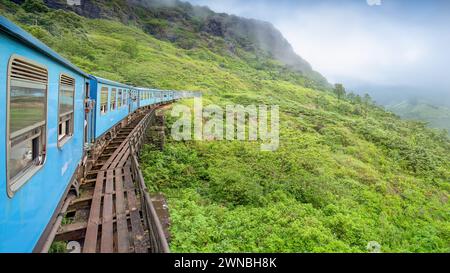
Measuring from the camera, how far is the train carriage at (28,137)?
2336 millimetres

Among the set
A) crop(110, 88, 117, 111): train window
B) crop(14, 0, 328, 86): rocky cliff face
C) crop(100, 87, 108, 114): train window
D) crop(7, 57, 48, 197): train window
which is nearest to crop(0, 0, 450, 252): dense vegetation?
crop(110, 88, 117, 111): train window

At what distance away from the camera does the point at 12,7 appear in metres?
58.7

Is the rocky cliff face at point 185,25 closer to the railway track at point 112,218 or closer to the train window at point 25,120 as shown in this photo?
the railway track at point 112,218

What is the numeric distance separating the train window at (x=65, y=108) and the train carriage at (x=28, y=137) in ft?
0.06

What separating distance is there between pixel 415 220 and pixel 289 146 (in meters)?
7.36

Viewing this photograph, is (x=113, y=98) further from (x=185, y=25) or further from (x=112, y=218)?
(x=185, y=25)

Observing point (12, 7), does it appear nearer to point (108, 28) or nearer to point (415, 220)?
point (108, 28)

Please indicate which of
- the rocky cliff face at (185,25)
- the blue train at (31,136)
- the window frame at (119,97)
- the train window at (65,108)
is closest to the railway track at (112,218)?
the blue train at (31,136)

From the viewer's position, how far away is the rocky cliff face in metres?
111

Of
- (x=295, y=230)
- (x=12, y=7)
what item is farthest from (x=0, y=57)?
(x=12, y=7)

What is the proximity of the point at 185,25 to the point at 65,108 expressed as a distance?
16269 centimetres

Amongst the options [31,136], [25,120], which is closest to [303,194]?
[31,136]

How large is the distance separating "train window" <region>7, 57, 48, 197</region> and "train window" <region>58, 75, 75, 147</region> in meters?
1.00

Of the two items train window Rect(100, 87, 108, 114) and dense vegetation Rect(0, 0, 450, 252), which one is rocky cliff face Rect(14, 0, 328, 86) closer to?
train window Rect(100, 87, 108, 114)
